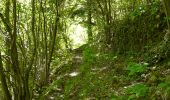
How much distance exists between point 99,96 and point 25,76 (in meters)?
2.68

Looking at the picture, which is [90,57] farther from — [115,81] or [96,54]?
[115,81]

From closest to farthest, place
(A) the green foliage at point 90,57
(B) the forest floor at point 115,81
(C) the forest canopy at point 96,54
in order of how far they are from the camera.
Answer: (B) the forest floor at point 115,81 < (C) the forest canopy at point 96,54 < (A) the green foliage at point 90,57

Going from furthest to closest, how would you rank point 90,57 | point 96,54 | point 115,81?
1. point 96,54
2. point 90,57
3. point 115,81

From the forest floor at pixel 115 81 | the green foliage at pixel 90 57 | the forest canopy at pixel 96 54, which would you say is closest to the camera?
the forest floor at pixel 115 81

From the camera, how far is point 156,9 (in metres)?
11.1

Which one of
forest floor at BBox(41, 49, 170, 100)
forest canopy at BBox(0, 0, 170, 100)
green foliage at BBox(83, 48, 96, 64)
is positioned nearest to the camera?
forest floor at BBox(41, 49, 170, 100)

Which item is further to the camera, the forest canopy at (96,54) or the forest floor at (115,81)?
the forest canopy at (96,54)

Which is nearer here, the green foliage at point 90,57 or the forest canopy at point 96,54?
the forest canopy at point 96,54

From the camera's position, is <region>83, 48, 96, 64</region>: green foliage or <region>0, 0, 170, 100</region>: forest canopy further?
<region>83, 48, 96, 64</region>: green foliage

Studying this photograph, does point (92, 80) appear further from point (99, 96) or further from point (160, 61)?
point (160, 61)

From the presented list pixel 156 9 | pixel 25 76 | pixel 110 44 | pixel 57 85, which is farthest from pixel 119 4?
pixel 25 76

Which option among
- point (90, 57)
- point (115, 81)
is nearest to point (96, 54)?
point (90, 57)

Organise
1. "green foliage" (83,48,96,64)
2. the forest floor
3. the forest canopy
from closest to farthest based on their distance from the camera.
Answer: the forest floor < the forest canopy < "green foliage" (83,48,96,64)

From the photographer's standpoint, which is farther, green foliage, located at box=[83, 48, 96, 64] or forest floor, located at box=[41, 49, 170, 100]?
green foliage, located at box=[83, 48, 96, 64]
